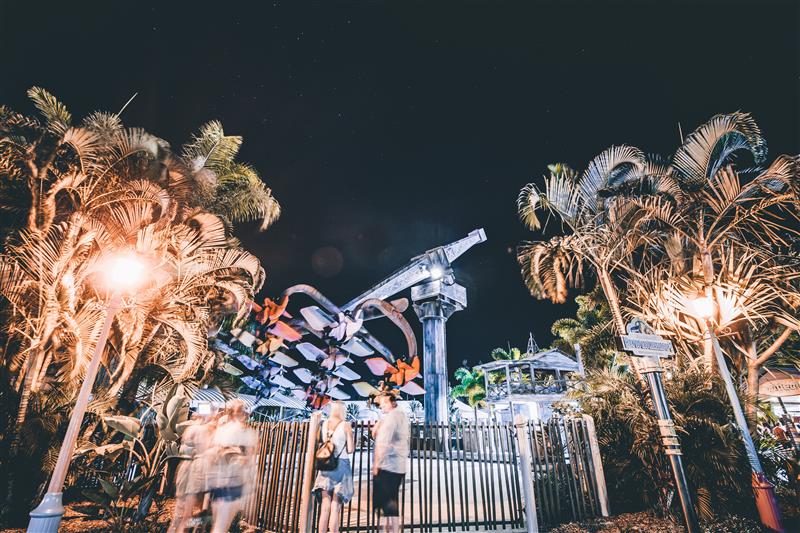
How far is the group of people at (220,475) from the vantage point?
14.8 feet

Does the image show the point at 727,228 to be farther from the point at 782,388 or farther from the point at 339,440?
the point at 339,440

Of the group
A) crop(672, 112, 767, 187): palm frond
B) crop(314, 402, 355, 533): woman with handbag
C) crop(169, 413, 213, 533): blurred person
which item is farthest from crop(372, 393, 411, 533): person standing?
crop(672, 112, 767, 187): palm frond

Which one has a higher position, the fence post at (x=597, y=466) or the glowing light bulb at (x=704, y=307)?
the glowing light bulb at (x=704, y=307)

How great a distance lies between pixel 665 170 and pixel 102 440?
43.2 ft

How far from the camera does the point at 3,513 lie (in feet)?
18.2

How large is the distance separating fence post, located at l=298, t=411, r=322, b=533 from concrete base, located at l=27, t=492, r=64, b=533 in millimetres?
2742

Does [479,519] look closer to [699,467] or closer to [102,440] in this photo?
[699,467]

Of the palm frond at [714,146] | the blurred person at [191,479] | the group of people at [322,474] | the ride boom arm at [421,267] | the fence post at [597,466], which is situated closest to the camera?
the group of people at [322,474]

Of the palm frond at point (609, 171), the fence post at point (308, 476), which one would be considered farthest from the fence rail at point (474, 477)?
the palm frond at point (609, 171)

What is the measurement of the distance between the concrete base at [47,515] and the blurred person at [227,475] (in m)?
1.65

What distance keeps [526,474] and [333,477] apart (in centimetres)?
317

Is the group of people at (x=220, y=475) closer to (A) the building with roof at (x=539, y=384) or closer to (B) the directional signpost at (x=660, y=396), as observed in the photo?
(B) the directional signpost at (x=660, y=396)

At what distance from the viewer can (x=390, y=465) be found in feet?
13.9

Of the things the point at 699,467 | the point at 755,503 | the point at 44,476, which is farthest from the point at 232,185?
the point at 755,503
